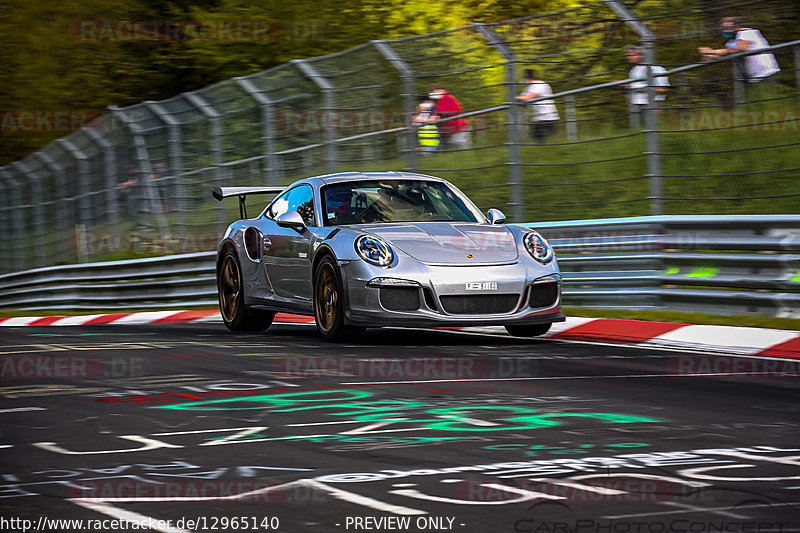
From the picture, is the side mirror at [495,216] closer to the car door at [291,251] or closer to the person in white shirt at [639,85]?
the car door at [291,251]

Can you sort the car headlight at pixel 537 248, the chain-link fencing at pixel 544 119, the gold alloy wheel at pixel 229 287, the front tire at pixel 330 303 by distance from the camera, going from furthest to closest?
the gold alloy wheel at pixel 229 287 → the chain-link fencing at pixel 544 119 → the car headlight at pixel 537 248 → the front tire at pixel 330 303

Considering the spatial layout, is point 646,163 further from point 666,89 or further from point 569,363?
point 569,363

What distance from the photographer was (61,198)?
23141mm

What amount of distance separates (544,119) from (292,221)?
3473 mm

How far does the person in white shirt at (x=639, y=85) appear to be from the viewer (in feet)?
A: 37.9

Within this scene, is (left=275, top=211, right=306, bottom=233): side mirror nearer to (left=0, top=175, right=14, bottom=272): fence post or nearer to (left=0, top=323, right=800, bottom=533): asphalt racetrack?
(left=0, top=323, right=800, bottom=533): asphalt racetrack

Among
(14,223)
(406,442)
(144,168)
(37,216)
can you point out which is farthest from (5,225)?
(406,442)

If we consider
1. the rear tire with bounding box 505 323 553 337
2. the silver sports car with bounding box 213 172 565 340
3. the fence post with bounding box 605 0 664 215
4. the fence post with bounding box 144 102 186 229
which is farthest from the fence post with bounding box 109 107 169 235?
the rear tire with bounding box 505 323 553 337

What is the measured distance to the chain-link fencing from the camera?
10.9m

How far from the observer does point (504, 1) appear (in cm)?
3134

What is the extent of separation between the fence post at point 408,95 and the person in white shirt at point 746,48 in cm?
346

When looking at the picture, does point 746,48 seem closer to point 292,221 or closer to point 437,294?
point 437,294

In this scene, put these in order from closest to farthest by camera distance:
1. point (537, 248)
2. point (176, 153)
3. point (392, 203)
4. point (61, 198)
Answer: point (537, 248)
point (392, 203)
point (176, 153)
point (61, 198)

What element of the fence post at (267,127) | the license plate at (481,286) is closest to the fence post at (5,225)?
the fence post at (267,127)
